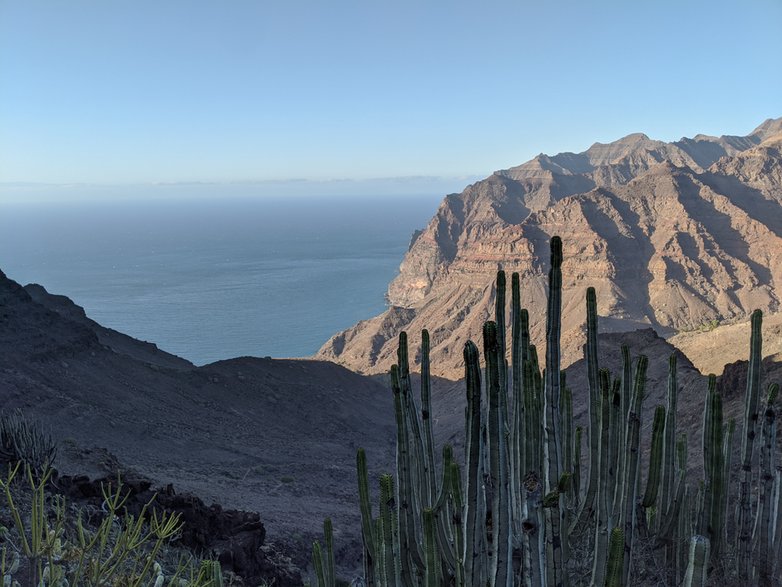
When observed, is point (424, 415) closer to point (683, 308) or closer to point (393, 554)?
point (393, 554)

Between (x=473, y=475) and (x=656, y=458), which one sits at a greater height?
(x=473, y=475)

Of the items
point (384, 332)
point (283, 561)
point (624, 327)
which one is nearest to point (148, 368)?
point (283, 561)

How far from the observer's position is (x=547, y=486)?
5.38m

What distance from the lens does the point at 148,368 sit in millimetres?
33125

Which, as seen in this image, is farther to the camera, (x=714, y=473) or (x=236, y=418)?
(x=236, y=418)

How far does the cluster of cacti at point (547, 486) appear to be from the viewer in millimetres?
4535

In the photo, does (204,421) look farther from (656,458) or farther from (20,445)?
(656,458)

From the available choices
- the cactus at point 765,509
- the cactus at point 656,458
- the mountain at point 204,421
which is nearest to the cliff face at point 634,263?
the mountain at point 204,421

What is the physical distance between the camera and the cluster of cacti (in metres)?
4.54

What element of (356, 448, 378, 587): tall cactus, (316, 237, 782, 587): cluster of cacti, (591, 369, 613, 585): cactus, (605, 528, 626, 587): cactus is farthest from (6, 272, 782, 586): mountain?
(605, 528, 626, 587): cactus

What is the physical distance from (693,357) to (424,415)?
3438cm

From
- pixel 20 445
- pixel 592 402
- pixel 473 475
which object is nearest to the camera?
pixel 473 475

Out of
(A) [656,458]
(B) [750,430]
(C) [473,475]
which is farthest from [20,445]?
(B) [750,430]

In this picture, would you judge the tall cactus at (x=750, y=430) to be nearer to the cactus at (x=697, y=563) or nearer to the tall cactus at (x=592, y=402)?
the tall cactus at (x=592, y=402)
